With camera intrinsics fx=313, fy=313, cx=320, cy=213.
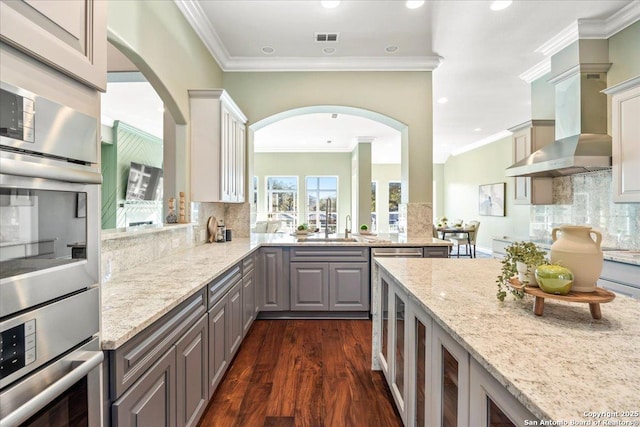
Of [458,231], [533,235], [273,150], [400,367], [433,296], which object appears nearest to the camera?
[433,296]

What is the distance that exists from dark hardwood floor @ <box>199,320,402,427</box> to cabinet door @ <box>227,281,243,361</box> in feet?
0.71

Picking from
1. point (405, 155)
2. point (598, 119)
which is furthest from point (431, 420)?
point (598, 119)

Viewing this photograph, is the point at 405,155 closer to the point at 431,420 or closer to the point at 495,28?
the point at 495,28

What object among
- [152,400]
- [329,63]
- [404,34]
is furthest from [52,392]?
[329,63]

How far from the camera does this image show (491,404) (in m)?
0.85

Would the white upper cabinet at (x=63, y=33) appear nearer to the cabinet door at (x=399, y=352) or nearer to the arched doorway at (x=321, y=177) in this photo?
the cabinet door at (x=399, y=352)

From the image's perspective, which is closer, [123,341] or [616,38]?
[123,341]

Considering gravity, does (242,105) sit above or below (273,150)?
below

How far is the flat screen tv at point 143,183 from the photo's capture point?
648cm

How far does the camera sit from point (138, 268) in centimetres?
209

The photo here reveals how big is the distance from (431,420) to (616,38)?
4039 millimetres

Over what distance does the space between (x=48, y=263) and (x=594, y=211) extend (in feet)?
15.0

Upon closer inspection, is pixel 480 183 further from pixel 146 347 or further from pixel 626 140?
pixel 146 347

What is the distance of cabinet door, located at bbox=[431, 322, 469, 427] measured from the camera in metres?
0.98
